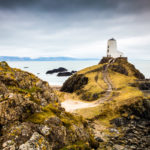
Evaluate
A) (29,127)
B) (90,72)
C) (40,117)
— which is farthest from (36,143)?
(90,72)

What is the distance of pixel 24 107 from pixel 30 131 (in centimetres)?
358

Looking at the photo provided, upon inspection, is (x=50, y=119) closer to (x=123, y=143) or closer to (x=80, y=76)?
(x=123, y=143)

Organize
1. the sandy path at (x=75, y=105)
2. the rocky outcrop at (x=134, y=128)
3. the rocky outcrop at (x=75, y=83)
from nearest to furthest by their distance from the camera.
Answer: the rocky outcrop at (x=134, y=128), the sandy path at (x=75, y=105), the rocky outcrop at (x=75, y=83)

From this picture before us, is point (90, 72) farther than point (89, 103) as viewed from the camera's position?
Yes

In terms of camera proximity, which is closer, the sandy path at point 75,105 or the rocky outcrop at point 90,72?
the sandy path at point 75,105

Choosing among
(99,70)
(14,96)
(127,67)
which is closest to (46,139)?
(14,96)

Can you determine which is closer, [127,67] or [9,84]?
[9,84]

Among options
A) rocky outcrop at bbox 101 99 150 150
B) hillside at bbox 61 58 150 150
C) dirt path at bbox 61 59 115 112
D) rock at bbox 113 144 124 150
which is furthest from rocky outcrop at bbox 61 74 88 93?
rock at bbox 113 144 124 150

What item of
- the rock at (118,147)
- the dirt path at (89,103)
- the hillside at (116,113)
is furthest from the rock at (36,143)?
the dirt path at (89,103)

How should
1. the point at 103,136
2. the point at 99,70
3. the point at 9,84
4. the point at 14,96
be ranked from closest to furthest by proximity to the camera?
the point at 14,96
the point at 9,84
the point at 103,136
the point at 99,70

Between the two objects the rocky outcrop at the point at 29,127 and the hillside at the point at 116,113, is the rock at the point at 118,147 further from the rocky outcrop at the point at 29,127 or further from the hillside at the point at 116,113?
the rocky outcrop at the point at 29,127

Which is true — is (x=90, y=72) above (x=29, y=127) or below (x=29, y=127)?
above

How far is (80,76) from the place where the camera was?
9162 centimetres

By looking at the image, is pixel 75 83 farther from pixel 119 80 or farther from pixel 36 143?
pixel 36 143
